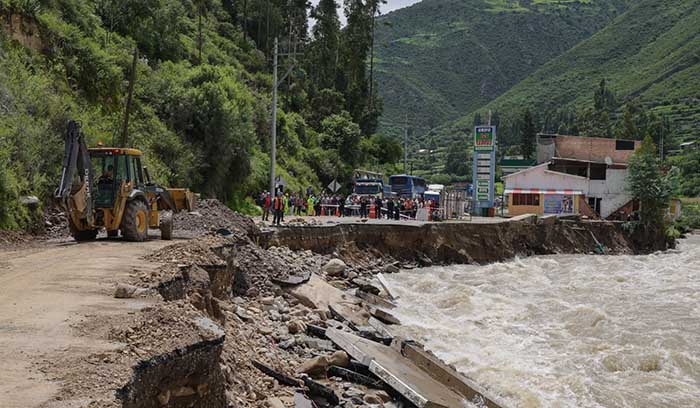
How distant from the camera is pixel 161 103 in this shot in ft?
111

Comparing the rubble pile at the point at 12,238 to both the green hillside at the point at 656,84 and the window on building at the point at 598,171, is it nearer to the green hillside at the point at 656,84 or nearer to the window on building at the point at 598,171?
the window on building at the point at 598,171

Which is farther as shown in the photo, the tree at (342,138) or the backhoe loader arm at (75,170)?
the tree at (342,138)

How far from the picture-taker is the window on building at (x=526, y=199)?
59228mm

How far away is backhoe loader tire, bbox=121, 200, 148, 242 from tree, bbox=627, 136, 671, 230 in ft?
154

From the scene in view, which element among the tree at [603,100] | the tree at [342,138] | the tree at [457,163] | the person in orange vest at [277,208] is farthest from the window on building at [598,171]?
the tree at [457,163]

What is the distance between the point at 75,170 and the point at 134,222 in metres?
1.95

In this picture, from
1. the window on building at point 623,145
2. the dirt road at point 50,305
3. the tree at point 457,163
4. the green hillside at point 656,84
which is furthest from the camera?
the green hillside at point 656,84

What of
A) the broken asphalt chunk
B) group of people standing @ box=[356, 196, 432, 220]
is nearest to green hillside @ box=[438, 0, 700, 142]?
group of people standing @ box=[356, 196, 432, 220]

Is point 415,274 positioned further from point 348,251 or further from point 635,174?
point 635,174

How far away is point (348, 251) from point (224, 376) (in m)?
21.8

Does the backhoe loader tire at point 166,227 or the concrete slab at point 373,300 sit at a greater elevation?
the backhoe loader tire at point 166,227

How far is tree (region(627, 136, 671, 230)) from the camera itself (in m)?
54.4

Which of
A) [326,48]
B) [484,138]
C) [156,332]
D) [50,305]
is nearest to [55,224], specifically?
[50,305]

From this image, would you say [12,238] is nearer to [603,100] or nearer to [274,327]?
[274,327]
